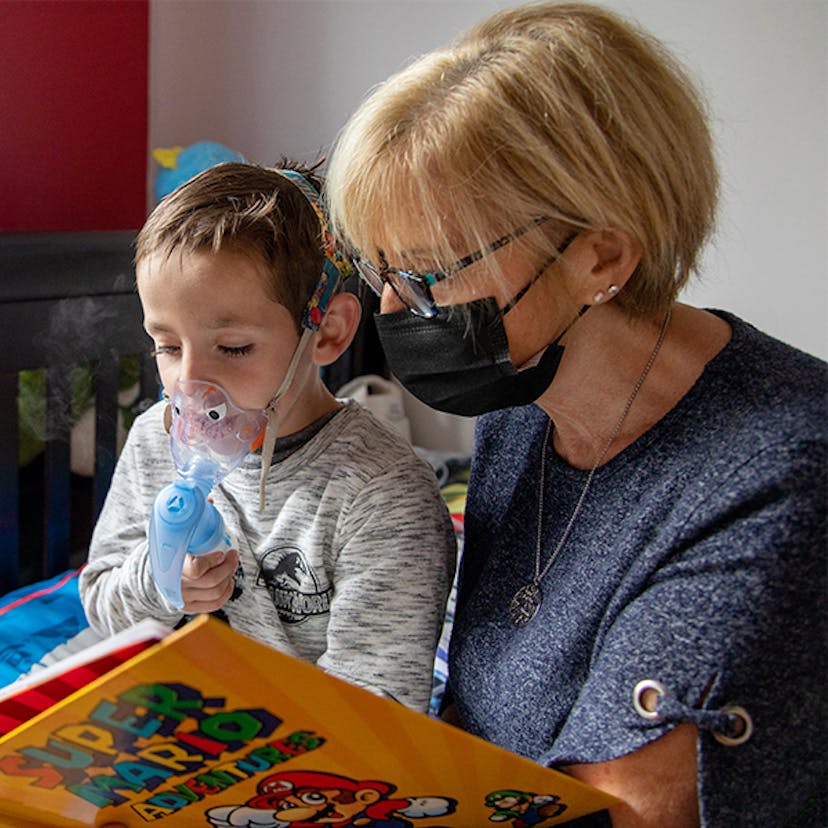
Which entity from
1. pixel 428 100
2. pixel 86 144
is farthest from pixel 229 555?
pixel 86 144

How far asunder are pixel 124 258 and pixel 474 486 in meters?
0.87

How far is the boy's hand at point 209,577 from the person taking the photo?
1.11 meters

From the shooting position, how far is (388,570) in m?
1.15

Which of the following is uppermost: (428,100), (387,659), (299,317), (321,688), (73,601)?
(428,100)

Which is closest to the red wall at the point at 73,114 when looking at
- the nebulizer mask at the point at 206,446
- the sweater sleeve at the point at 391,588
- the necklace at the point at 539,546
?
the nebulizer mask at the point at 206,446

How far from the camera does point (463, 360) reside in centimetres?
104

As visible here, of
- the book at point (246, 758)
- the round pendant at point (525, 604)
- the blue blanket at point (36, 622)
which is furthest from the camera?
the blue blanket at point (36, 622)

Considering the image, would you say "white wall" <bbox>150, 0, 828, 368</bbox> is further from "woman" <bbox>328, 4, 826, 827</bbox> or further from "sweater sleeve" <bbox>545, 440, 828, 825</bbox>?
"sweater sleeve" <bbox>545, 440, 828, 825</bbox>

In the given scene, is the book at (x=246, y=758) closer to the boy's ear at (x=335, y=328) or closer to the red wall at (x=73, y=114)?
the boy's ear at (x=335, y=328)

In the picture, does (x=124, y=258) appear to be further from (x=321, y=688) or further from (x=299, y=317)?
(x=321, y=688)

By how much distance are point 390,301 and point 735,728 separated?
1.77 ft

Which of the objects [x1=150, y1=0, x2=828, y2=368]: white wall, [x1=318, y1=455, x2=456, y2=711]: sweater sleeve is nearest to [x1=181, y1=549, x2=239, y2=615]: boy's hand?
[x1=318, y1=455, x2=456, y2=711]: sweater sleeve

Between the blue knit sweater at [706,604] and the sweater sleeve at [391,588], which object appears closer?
the blue knit sweater at [706,604]

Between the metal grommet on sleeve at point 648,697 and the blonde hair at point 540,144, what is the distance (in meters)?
0.39
